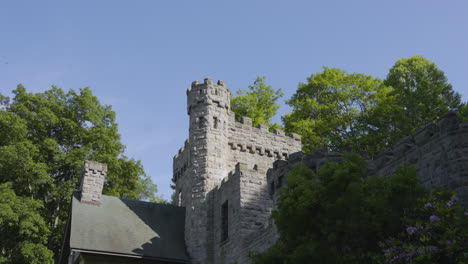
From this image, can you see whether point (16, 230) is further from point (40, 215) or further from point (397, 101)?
point (397, 101)

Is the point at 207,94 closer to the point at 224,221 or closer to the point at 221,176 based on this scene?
the point at 221,176

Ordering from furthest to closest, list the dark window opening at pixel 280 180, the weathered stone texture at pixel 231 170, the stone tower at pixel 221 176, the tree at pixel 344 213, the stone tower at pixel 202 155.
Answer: the stone tower at pixel 202 155 → the stone tower at pixel 221 176 → the dark window opening at pixel 280 180 → the weathered stone texture at pixel 231 170 → the tree at pixel 344 213

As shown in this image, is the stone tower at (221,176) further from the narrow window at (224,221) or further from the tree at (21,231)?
the tree at (21,231)

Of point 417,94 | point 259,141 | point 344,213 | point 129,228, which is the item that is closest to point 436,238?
point 344,213

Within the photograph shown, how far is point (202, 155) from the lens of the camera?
79.0 ft

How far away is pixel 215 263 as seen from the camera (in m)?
22.0

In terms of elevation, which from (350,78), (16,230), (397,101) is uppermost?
(350,78)

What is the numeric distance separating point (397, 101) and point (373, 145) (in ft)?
9.63

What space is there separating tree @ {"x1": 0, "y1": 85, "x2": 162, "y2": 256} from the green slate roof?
506 centimetres

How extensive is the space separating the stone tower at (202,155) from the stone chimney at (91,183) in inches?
155

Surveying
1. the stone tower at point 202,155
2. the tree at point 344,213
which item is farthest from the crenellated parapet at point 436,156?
the stone tower at point 202,155

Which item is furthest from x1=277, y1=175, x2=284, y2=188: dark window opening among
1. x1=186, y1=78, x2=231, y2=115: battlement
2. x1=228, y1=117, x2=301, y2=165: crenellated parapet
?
x1=186, y1=78, x2=231, y2=115: battlement

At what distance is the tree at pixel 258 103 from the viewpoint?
34816mm

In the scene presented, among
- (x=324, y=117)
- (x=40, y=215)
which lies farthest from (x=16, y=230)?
(x=324, y=117)
